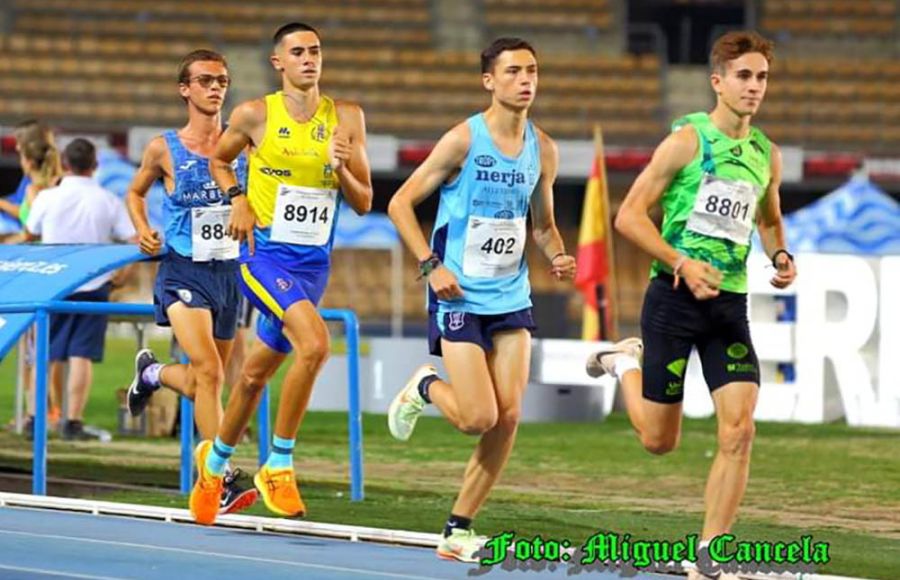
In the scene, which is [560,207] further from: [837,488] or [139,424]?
[837,488]

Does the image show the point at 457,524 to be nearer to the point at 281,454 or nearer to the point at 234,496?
the point at 281,454

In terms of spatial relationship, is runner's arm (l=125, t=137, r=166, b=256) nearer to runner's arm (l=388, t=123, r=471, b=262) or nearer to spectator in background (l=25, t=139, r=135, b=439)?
runner's arm (l=388, t=123, r=471, b=262)

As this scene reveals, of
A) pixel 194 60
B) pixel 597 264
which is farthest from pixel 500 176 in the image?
pixel 597 264

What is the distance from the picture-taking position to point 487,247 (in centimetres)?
870

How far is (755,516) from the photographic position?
1140cm

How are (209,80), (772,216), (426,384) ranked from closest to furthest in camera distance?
1. (772,216)
2. (426,384)
3. (209,80)

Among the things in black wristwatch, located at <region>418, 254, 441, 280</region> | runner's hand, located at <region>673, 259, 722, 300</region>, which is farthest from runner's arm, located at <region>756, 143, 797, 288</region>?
black wristwatch, located at <region>418, 254, 441, 280</region>

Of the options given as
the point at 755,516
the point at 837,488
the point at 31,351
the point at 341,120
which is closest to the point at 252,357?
the point at 341,120

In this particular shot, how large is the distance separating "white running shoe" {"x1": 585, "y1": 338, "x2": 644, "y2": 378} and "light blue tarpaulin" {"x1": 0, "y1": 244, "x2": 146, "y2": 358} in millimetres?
3161

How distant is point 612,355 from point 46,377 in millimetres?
3514

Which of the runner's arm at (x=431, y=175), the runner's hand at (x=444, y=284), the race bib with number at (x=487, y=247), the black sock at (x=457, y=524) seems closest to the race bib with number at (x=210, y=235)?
the runner's arm at (x=431, y=175)

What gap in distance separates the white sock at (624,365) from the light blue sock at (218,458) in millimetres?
1950

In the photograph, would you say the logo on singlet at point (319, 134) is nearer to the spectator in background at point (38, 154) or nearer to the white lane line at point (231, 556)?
the white lane line at point (231, 556)

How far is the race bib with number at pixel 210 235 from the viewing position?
34.3 ft
